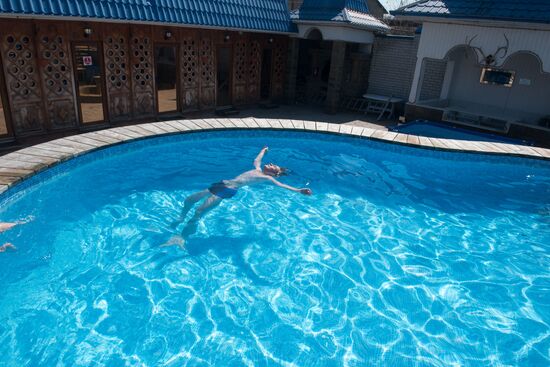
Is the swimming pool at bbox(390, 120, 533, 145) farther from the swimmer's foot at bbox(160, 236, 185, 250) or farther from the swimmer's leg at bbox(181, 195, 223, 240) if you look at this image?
the swimmer's foot at bbox(160, 236, 185, 250)

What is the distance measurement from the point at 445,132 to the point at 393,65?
432 cm

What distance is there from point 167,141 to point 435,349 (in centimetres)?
735

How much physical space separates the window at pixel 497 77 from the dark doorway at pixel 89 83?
1275 cm

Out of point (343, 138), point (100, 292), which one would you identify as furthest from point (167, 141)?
point (100, 292)

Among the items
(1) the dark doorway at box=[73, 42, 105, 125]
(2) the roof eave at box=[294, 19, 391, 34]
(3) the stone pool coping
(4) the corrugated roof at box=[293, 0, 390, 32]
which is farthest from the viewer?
(4) the corrugated roof at box=[293, 0, 390, 32]

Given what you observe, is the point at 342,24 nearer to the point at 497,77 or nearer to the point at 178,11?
the point at 178,11

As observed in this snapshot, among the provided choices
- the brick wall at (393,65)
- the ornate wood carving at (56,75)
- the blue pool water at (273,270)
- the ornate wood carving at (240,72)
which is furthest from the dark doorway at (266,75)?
the ornate wood carving at (56,75)

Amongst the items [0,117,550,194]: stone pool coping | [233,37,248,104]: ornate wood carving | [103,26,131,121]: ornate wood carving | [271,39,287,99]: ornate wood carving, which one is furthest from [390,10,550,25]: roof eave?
[103,26,131,121]: ornate wood carving

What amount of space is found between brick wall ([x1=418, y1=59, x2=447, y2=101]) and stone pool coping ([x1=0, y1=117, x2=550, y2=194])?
17.8 feet

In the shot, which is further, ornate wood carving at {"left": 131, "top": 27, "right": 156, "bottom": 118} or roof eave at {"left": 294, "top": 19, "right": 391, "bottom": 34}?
roof eave at {"left": 294, "top": 19, "right": 391, "bottom": 34}

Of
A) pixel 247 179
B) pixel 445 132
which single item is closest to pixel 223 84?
pixel 445 132

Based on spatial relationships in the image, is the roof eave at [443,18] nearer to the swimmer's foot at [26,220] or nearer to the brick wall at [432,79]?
the brick wall at [432,79]

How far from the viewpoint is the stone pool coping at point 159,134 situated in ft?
23.2

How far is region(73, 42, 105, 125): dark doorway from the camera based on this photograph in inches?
404
